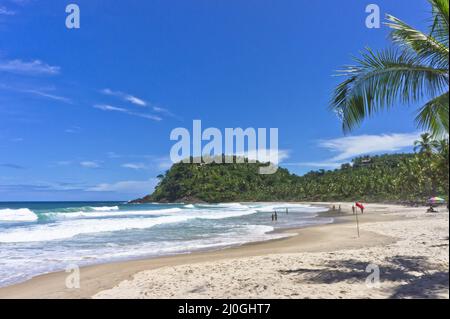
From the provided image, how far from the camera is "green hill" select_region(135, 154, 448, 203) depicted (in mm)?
94938

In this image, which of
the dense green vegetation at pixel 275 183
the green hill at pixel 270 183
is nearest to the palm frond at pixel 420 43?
the dense green vegetation at pixel 275 183

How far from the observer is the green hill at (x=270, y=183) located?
94938mm

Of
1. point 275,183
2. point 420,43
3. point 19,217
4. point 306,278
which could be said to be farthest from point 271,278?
point 275,183

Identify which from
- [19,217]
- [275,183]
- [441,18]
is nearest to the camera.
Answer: [441,18]

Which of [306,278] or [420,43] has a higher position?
[420,43]

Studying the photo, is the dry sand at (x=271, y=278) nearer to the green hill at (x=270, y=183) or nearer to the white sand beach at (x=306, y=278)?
the white sand beach at (x=306, y=278)

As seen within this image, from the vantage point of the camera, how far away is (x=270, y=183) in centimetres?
15438

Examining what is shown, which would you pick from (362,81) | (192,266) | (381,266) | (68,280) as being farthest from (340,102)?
(68,280)

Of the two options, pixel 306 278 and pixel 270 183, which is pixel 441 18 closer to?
pixel 306 278

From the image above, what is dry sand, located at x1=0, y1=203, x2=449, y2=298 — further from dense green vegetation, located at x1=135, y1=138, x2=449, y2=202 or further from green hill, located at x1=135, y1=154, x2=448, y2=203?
green hill, located at x1=135, y1=154, x2=448, y2=203

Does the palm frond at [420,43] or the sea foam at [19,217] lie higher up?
the palm frond at [420,43]

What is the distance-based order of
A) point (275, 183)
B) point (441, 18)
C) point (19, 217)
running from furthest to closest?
point (275, 183) → point (19, 217) → point (441, 18)
